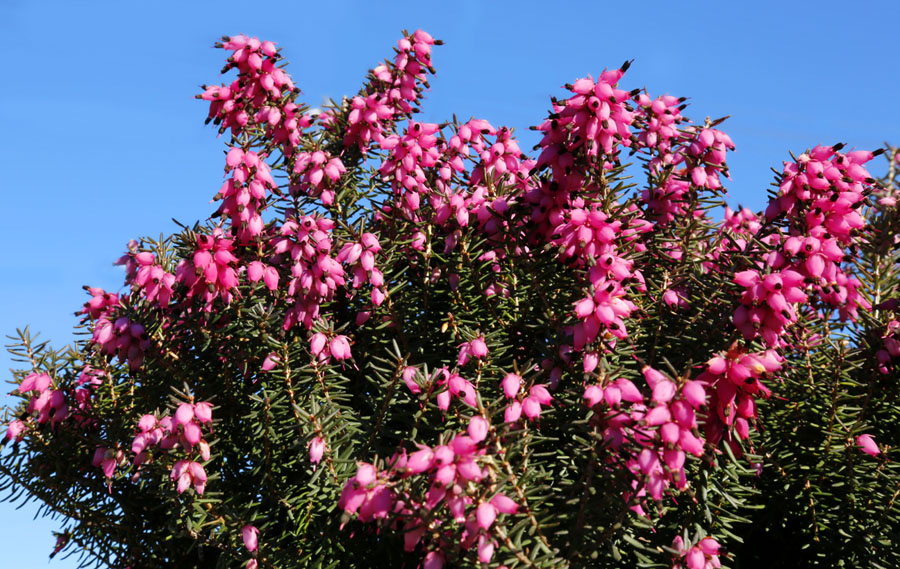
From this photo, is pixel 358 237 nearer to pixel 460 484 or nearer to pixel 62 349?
pixel 460 484

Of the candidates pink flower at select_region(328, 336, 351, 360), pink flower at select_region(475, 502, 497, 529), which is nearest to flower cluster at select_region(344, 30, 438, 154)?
pink flower at select_region(328, 336, 351, 360)

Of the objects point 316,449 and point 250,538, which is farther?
point 250,538

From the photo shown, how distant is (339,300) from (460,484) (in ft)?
8.13

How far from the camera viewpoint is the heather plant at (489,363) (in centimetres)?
365

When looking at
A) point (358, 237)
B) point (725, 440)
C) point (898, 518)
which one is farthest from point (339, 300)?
point (898, 518)

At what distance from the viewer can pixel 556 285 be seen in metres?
4.55

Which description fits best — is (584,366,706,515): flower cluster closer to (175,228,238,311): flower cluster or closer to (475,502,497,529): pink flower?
(475,502,497,529): pink flower

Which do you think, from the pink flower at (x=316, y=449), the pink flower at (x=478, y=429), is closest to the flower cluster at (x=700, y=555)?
the pink flower at (x=478, y=429)

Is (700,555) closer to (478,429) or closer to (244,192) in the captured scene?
(478,429)

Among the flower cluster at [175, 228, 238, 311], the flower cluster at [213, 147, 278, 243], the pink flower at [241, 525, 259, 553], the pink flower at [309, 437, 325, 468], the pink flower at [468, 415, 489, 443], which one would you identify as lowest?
the pink flower at [241, 525, 259, 553]

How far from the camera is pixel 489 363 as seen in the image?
14.1 feet

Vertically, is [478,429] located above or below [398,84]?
below

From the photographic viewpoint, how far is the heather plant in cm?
365

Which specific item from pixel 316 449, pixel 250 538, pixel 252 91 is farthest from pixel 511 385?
pixel 252 91
